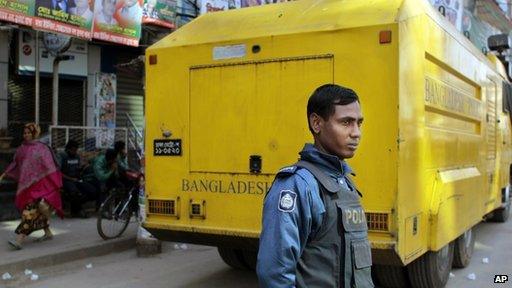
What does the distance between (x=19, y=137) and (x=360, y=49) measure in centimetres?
828

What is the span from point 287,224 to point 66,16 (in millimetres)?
7949

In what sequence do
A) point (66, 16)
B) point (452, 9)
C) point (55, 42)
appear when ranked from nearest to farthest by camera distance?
point (66, 16) < point (55, 42) < point (452, 9)

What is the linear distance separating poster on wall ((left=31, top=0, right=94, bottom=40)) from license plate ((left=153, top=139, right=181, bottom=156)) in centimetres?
416

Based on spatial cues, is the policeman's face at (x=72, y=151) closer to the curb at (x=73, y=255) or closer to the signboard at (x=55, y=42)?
the signboard at (x=55, y=42)

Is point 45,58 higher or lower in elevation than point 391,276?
higher

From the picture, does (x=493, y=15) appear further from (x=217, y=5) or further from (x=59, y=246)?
(x=59, y=246)

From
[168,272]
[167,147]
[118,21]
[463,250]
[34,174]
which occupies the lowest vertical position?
[168,272]

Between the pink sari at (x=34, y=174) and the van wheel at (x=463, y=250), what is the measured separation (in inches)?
199

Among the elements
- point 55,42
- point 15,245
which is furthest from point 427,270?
point 55,42

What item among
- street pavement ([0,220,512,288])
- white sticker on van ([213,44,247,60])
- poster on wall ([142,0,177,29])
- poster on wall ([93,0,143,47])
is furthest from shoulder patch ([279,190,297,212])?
poster on wall ([142,0,177,29])

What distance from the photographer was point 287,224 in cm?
196

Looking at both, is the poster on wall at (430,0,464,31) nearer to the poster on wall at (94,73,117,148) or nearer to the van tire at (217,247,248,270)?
the poster on wall at (94,73,117,148)

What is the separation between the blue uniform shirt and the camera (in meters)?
1.93

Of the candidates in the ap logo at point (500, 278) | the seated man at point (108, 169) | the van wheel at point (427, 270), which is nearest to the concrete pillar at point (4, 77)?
the seated man at point (108, 169)
